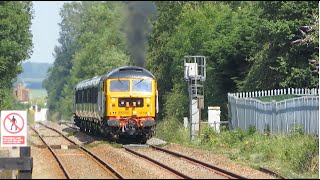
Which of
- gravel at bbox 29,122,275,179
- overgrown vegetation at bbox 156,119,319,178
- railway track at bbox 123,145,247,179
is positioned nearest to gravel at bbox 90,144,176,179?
gravel at bbox 29,122,275,179

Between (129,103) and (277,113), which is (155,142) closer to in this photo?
(129,103)

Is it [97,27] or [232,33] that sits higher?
[97,27]

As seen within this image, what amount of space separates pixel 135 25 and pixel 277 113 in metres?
7.91

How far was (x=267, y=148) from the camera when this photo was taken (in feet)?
84.2

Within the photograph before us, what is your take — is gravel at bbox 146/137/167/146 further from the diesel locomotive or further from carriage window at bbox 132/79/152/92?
carriage window at bbox 132/79/152/92

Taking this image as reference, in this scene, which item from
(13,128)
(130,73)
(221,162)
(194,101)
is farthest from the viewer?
(194,101)

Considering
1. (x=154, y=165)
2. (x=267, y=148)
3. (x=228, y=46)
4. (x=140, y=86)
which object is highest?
(x=228, y=46)

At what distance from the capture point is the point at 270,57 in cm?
4147

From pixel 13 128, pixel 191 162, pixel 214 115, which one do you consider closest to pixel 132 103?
pixel 214 115

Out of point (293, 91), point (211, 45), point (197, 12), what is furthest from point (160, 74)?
point (293, 91)

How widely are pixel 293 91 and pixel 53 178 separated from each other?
755 inches

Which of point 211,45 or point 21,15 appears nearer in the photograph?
point 211,45

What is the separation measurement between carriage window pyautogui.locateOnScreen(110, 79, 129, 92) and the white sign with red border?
683 inches

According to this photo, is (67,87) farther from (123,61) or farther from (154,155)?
(154,155)
